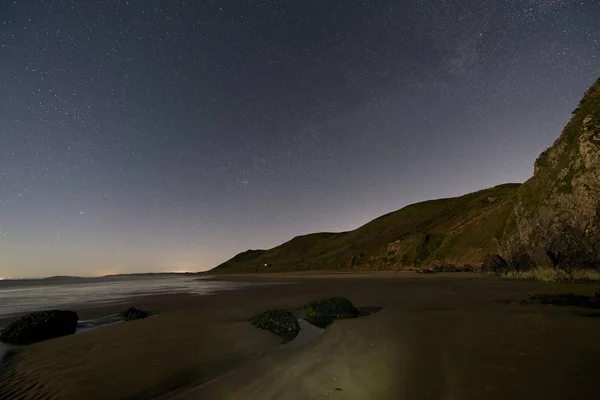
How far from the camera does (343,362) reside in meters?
8.24

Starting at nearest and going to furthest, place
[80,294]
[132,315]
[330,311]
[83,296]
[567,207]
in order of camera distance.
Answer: [330,311]
[132,315]
[567,207]
[83,296]
[80,294]

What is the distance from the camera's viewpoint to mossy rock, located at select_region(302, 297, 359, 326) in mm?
15867

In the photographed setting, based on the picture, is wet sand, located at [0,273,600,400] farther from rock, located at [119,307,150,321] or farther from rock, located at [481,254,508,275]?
rock, located at [481,254,508,275]

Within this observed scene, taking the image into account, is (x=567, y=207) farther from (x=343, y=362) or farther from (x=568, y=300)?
(x=343, y=362)

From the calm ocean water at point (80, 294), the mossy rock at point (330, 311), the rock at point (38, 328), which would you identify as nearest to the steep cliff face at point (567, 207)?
the mossy rock at point (330, 311)

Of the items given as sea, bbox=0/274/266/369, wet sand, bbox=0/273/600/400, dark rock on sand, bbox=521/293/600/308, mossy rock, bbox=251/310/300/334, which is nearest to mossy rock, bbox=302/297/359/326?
mossy rock, bbox=251/310/300/334

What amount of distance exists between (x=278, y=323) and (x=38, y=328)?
10.5m

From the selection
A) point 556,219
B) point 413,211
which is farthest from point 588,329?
point 413,211

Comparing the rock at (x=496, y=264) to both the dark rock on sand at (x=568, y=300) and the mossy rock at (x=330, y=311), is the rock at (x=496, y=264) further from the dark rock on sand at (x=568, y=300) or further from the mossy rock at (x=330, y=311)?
the mossy rock at (x=330, y=311)

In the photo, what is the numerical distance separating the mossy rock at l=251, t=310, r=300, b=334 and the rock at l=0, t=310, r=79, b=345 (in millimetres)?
8860

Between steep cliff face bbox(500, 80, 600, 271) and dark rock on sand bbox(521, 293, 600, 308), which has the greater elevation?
steep cliff face bbox(500, 80, 600, 271)

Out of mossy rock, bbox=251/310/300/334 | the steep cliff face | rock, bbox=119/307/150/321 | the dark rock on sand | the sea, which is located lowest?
the dark rock on sand

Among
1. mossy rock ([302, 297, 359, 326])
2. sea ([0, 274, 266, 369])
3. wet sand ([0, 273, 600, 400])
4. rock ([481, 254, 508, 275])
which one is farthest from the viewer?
rock ([481, 254, 508, 275])

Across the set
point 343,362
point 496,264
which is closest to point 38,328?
point 343,362
